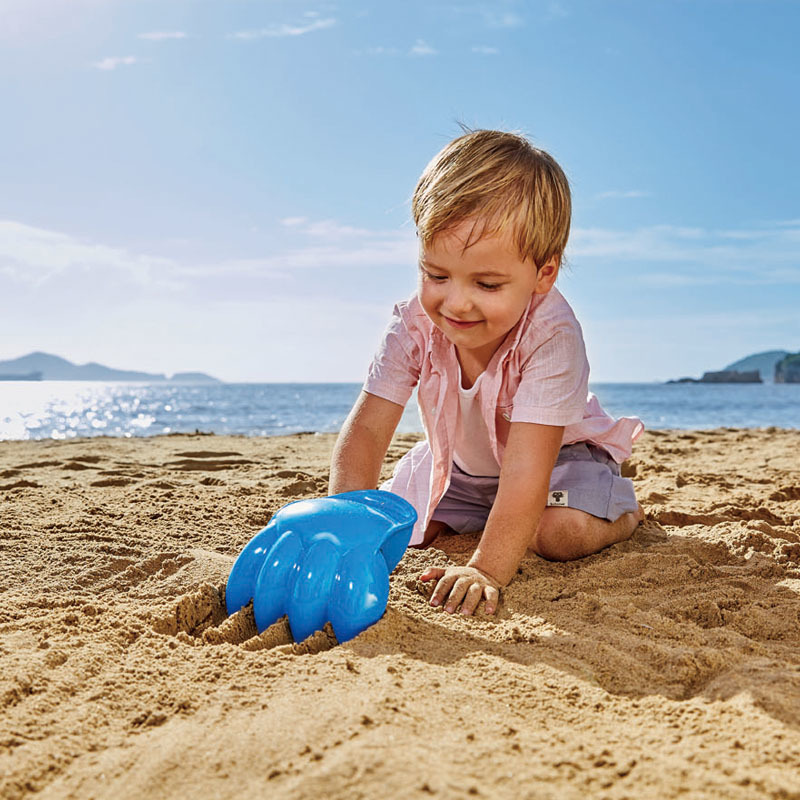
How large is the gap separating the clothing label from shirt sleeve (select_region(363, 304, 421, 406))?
1.86 feet

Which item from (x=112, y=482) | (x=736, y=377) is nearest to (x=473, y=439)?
(x=112, y=482)

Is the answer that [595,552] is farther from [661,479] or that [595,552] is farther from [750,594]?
[661,479]

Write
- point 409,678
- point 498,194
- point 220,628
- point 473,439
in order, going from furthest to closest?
point 473,439, point 498,194, point 220,628, point 409,678

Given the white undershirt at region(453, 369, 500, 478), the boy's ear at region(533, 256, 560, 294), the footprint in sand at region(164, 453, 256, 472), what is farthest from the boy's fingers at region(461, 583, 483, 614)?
the footprint in sand at region(164, 453, 256, 472)

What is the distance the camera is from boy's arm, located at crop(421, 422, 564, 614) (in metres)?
1.86

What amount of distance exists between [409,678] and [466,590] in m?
0.55

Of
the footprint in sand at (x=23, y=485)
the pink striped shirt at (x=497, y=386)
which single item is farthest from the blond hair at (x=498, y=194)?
the footprint in sand at (x=23, y=485)

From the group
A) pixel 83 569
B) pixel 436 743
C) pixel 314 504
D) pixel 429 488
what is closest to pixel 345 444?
pixel 429 488

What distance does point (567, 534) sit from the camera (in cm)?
233

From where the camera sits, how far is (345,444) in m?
2.40

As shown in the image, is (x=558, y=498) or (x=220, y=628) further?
(x=558, y=498)

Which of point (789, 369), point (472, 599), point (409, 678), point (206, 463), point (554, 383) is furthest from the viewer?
point (789, 369)

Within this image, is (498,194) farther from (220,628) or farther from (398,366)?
(220,628)

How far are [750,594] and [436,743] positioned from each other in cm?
123
